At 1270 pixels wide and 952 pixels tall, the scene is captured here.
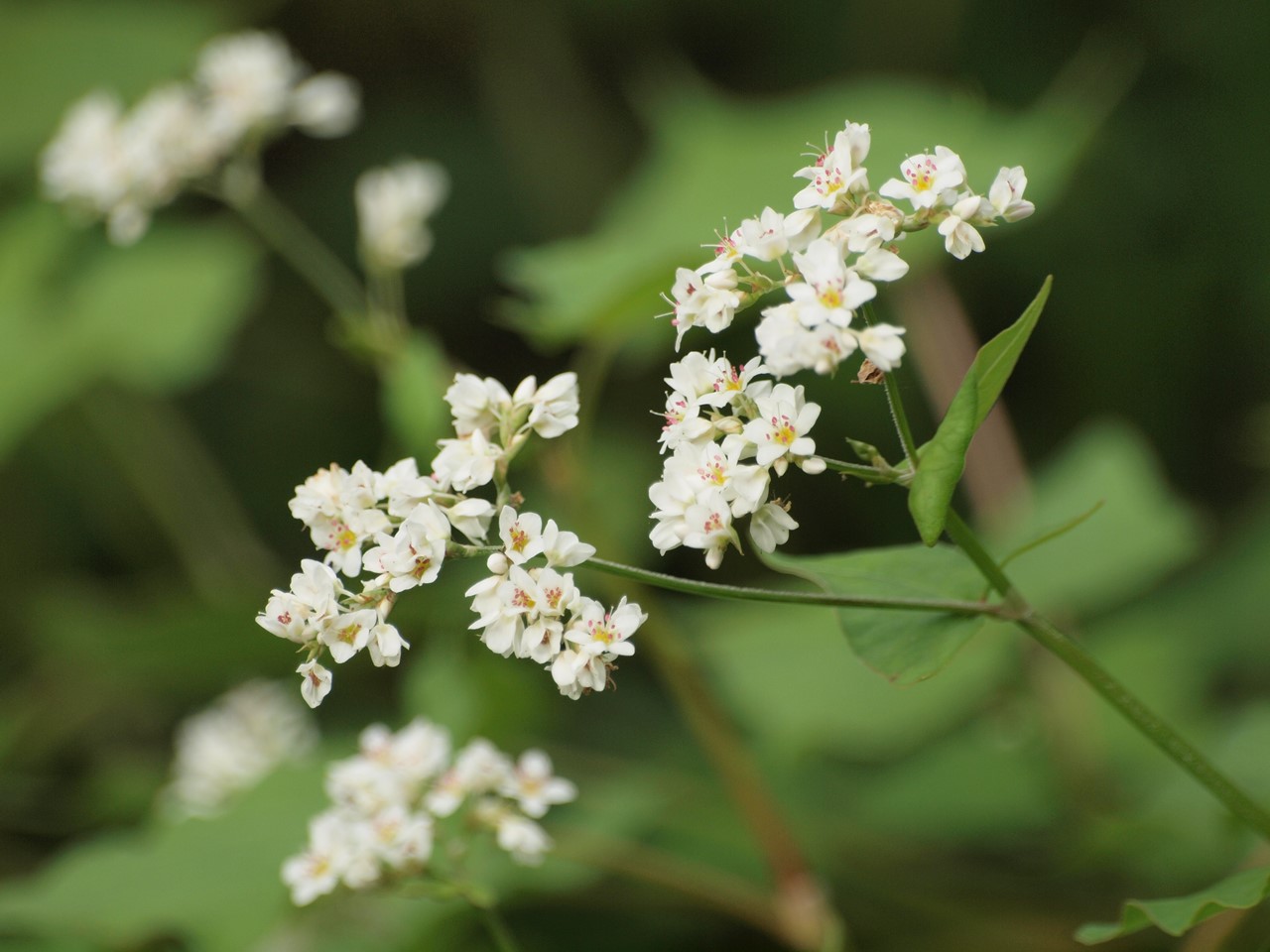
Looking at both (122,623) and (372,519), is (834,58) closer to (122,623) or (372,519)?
(122,623)

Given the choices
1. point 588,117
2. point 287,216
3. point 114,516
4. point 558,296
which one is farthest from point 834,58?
point 114,516

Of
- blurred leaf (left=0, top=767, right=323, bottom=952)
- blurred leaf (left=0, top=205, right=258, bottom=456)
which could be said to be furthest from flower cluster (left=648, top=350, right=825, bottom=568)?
blurred leaf (left=0, top=205, right=258, bottom=456)

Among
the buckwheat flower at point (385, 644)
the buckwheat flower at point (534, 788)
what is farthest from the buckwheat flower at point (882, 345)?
the buckwheat flower at point (534, 788)

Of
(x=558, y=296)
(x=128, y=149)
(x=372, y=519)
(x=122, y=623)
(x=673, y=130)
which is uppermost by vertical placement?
(x=673, y=130)

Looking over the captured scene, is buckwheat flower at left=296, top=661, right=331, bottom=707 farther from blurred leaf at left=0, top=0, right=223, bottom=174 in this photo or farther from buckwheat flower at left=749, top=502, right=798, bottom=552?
blurred leaf at left=0, top=0, right=223, bottom=174

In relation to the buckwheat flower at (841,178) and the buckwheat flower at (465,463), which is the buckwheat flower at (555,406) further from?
the buckwheat flower at (841,178)

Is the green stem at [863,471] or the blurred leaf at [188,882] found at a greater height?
the blurred leaf at [188,882]

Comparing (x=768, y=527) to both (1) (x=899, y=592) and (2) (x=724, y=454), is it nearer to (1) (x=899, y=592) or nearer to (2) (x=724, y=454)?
(2) (x=724, y=454)
